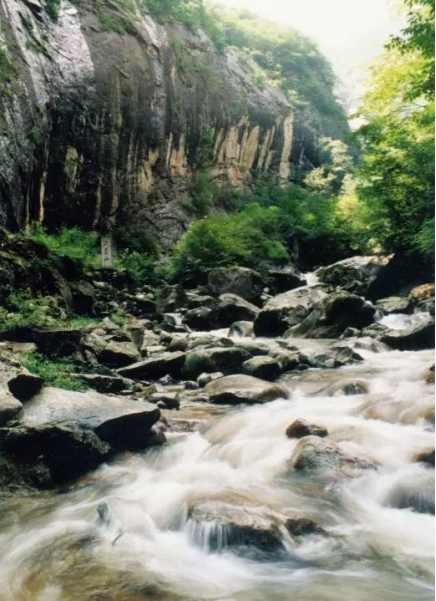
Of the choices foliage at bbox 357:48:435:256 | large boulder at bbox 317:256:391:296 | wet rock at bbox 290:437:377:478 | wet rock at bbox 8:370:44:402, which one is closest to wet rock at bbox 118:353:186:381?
wet rock at bbox 8:370:44:402

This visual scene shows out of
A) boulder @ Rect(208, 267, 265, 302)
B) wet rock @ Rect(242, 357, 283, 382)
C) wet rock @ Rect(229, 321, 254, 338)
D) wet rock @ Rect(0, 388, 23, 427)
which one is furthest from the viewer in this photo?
boulder @ Rect(208, 267, 265, 302)

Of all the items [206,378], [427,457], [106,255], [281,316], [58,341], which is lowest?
Answer: [206,378]

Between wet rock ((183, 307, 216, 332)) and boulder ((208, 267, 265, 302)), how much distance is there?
2.44m

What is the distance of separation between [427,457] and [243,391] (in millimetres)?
6150

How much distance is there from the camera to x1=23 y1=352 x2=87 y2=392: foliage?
7363mm

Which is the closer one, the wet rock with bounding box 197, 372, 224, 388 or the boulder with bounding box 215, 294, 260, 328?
the wet rock with bounding box 197, 372, 224, 388

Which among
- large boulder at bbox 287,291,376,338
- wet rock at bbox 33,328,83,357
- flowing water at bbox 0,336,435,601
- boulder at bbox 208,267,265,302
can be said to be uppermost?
boulder at bbox 208,267,265,302

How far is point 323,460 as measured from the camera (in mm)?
3229

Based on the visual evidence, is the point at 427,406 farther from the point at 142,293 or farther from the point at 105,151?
the point at 105,151

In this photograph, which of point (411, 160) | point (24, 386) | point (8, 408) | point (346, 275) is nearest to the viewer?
point (411, 160)

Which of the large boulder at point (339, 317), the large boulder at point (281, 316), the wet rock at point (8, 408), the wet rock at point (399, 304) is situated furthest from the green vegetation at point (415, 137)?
the large boulder at point (281, 316)

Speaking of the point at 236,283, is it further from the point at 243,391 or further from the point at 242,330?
the point at 243,391

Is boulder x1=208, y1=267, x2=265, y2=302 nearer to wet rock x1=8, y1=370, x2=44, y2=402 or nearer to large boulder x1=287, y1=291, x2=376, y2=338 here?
large boulder x1=287, y1=291, x2=376, y2=338

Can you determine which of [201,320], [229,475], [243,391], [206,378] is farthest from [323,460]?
[201,320]
